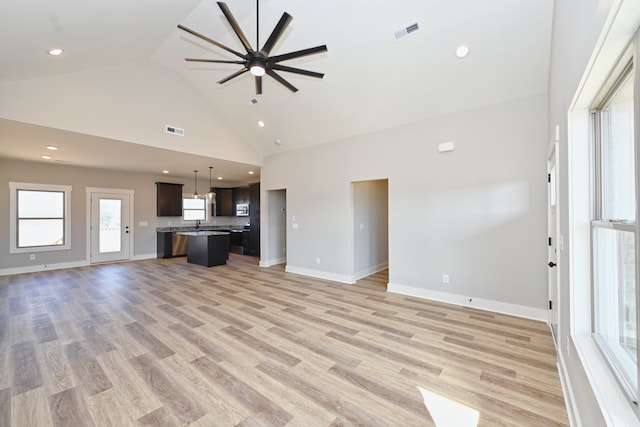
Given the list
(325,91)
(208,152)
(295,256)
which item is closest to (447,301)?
(295,256)

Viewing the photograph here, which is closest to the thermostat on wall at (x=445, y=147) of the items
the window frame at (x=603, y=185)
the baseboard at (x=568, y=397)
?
the window frame at (x=603, y=185)

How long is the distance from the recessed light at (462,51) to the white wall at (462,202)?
36.3 inches

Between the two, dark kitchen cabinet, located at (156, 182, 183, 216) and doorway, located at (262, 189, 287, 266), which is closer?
doorway, located at (262, 189, 287, 266)

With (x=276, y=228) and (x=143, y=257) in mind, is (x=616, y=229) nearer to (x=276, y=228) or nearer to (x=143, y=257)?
(x=276, y=228)

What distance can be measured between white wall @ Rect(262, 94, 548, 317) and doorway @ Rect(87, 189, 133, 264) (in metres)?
6.54

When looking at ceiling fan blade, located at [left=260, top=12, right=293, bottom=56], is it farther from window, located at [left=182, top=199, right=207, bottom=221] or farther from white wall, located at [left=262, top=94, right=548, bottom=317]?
window, located at [left=182, top=199, right=207, bottom=221]

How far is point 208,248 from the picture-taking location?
704 centimetres

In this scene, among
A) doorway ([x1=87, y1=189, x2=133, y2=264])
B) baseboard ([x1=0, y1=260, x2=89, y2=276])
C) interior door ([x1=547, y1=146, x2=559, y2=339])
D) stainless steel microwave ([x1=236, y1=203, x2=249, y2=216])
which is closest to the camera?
interior door ([x1=547, y1=146, x2=559, y2=339])

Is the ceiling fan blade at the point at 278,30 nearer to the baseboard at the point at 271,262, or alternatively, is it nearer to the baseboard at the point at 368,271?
the baseboard at the point at 368,271

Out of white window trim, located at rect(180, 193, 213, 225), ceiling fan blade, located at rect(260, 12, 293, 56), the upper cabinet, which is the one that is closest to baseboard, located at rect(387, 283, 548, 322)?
ceiling fan blade, located at rect(260, 12, 293, 56)

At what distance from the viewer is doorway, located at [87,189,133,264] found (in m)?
7.46

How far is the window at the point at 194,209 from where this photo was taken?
30.9 ft

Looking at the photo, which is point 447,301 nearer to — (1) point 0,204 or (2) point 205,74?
(2) point 205,74

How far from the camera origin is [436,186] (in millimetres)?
4207
